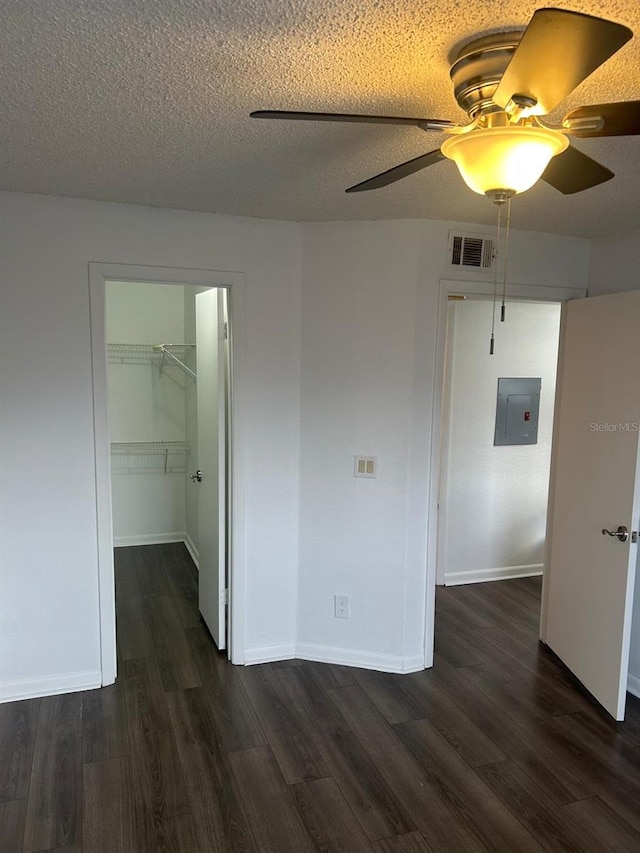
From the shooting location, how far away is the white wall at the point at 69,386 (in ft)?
8.75

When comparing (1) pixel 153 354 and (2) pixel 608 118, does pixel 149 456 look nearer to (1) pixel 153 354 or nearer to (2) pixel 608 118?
(1) pixel 153 354

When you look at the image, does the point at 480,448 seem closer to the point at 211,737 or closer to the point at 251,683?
the point at 251,683

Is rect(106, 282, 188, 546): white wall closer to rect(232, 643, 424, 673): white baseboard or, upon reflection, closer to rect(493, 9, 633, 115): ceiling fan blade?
rect(232, 643, 424, 673): white baseboard

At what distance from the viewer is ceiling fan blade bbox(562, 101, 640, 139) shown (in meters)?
1.18

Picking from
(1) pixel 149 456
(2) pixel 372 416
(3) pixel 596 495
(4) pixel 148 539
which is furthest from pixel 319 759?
(1) pixel 149 456

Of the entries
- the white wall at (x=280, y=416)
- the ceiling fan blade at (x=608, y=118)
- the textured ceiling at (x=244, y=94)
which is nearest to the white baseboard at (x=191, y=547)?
the white wall at (x=280, y=416)

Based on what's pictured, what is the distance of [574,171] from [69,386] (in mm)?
2283

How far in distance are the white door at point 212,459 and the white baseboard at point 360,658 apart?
0.49 meters

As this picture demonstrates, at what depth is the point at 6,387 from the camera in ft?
8.76

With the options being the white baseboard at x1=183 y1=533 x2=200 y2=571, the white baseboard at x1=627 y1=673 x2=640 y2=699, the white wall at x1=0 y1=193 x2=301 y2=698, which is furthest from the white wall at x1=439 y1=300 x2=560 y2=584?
the white baseboard at x1=183 y1=533 x2=200 y2=571

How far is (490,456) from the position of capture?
173 inches

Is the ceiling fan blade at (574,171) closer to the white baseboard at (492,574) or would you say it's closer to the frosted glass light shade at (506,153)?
the frosted glass light shade at (506,153)

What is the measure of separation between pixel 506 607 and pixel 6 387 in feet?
11.1

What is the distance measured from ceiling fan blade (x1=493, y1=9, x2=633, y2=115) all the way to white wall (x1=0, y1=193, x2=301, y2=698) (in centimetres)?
193
